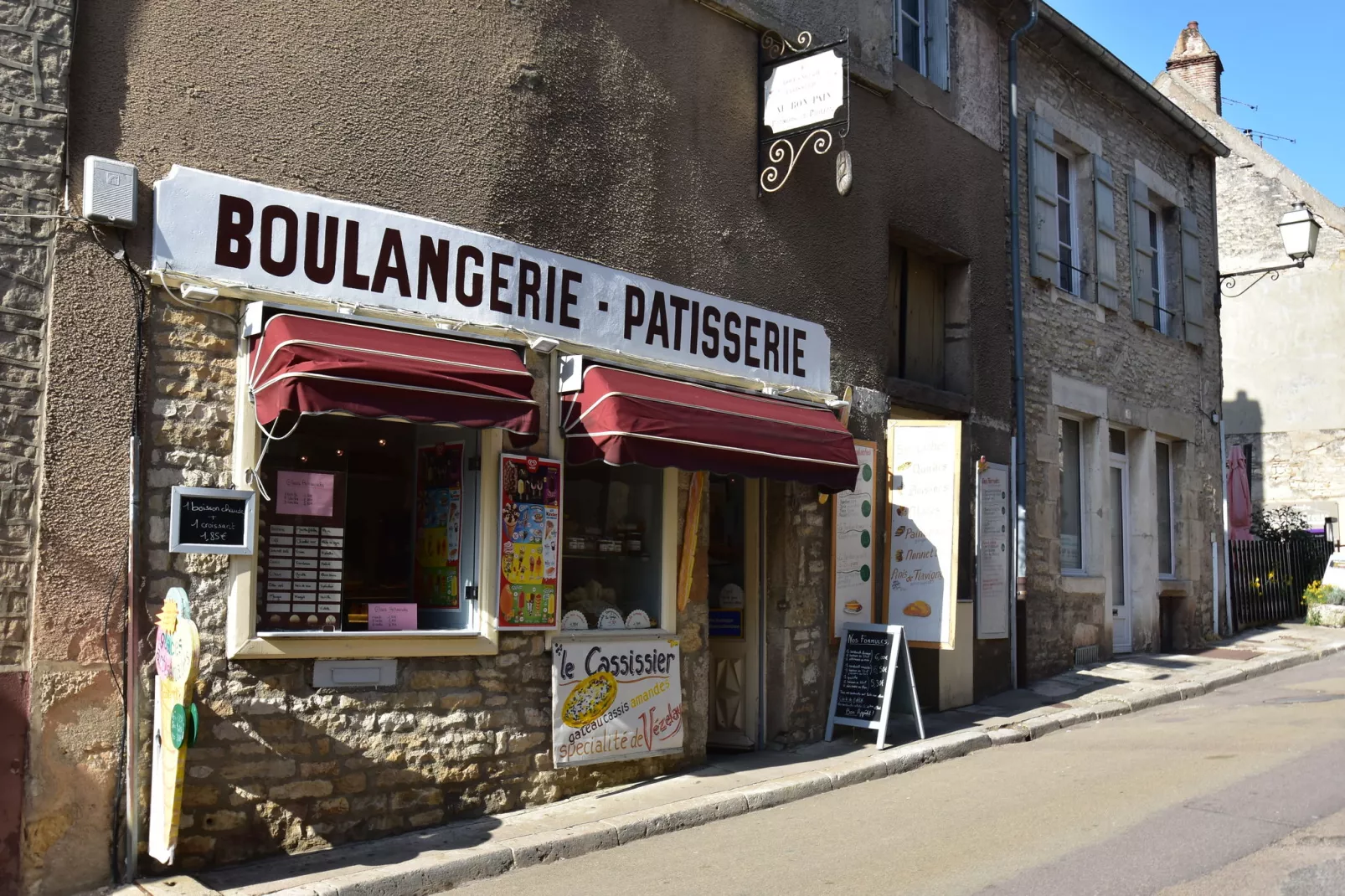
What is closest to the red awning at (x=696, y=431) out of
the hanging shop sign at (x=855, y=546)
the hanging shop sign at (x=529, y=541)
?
the hanging shop sign at (x=529, y=541)

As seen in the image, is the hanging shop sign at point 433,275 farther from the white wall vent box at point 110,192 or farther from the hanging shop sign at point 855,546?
the hanging shop sign at point 855,546

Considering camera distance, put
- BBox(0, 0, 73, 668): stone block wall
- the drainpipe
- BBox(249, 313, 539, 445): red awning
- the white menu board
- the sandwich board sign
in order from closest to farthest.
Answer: BBox(0, 0, 73, 668): stone block wall → BBox(249, 313, 539, 445): red awning → the sandwich board sign → the white menu board → the drainpipe

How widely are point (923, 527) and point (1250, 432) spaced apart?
16.2 meters

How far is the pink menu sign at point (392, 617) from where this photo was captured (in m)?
6.79

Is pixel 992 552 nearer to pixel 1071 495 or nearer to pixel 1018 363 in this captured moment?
pixel 1018 363

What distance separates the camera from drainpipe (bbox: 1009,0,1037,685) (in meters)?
11.9

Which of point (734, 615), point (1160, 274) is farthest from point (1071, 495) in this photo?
point (734, 615)

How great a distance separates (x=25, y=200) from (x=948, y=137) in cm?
811

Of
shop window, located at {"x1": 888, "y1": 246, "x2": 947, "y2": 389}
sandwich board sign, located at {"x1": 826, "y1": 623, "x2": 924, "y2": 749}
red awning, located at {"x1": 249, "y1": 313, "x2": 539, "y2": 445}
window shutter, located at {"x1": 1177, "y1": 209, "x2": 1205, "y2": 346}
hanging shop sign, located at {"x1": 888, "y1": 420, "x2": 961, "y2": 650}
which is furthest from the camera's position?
window shutter, located at {"x1": 1177, "y1": 209, "x2": 1205, "y2": 346}

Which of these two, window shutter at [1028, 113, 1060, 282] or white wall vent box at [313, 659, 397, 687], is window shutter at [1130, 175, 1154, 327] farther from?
white wall vent box at [313, 659, 397, 687]

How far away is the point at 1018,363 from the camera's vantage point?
12.2 meters

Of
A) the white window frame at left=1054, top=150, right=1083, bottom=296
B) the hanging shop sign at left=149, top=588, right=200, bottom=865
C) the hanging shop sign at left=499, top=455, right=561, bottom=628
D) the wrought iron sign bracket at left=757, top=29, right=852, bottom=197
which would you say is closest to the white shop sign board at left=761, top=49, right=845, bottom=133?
the wrought iron sign bracket at left=757, top=29, right=852, bottom=197

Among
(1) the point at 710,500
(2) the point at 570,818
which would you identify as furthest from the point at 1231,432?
(2) the point at 570,818

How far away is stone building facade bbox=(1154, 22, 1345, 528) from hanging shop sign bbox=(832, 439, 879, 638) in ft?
50.8
